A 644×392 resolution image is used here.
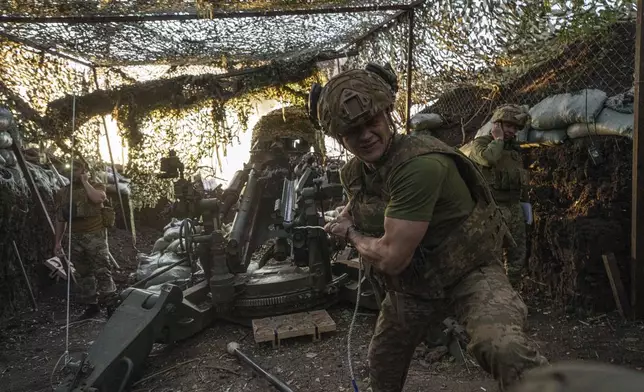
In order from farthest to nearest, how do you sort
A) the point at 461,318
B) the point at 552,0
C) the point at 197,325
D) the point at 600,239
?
the point at 197,325 < the point at 600,239 < the point at 552,0 < the point at 461,318

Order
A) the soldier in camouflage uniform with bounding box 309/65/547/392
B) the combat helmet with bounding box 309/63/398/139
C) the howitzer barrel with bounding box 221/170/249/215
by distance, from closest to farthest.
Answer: the soldier in camouflage uniform with bounding box 309/65/547/392
the combat helmet with bounding box 309/63/398/139
the howitzer barrel with bounding box 221/170/249/215

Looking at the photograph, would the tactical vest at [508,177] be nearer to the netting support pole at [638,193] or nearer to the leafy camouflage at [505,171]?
the leafy camouflage at [505,171]

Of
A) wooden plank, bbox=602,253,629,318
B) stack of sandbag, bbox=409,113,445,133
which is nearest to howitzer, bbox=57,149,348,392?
stack of sandbag, bbox=409,113,445,133

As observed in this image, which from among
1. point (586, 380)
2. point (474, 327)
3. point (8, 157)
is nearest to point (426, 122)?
point (474, 327)

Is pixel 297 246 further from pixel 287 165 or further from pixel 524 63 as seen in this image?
pixel 524 63

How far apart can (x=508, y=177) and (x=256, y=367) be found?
3258mm

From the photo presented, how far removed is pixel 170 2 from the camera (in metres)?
3.84

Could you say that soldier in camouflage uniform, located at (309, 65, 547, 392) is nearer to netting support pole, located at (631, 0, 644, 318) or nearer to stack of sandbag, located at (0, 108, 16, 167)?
netting support pole, located at (631, 0, 644, 318)

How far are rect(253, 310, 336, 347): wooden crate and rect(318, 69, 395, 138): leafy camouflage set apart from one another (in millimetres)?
2504

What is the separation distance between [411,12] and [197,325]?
3929 millimetres

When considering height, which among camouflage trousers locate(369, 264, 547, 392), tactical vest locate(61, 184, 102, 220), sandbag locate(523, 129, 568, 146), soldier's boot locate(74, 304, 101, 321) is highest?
sandbag locate(523, 129, 568, 146)

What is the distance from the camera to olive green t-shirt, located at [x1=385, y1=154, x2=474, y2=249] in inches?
73.7

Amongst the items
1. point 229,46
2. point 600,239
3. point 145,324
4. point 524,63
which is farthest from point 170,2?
point 600,239

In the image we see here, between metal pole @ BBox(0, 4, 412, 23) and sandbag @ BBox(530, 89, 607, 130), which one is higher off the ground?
metal pole @ BBox(0, 4, 412, 23)
